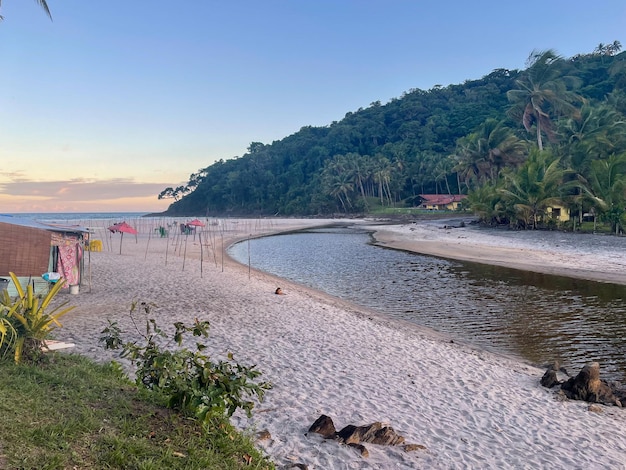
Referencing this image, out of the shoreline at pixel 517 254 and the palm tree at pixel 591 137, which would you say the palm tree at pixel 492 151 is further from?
the shoreline at pixel 517 254

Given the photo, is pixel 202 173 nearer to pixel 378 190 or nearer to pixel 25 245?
pixel 378 190

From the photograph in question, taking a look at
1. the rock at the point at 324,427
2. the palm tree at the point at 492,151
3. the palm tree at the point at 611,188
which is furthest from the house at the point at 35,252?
the palm tree at the point at 492,151

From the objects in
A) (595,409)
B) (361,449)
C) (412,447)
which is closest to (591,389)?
(595,409)

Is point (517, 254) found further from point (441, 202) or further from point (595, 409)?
point (441, 202)

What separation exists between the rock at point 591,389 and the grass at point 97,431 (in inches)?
197

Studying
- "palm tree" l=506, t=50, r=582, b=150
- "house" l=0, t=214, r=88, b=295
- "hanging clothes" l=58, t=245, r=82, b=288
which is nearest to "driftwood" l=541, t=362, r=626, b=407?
"house" l=0, t=214, r=88, b=295

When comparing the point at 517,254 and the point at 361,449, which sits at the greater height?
the point at 361,449

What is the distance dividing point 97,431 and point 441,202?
75.1m

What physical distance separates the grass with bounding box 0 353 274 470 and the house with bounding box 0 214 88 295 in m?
5.47

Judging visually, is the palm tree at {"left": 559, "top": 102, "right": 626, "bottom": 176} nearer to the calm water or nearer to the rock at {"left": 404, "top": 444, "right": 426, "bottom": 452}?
the calm water

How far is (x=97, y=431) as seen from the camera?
375 centimetres

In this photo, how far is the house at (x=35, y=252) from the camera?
9.93m

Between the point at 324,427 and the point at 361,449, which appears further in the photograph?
the point at 324,427

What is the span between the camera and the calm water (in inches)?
377
